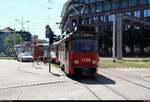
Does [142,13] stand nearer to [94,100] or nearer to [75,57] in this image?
[75,57]

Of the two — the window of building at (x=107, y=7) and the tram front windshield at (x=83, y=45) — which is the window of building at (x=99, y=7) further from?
the tram front windshield at (x=83, y=45)

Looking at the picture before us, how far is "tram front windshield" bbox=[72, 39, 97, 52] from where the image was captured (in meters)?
25.1

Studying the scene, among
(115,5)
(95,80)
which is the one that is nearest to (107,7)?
(115,5)

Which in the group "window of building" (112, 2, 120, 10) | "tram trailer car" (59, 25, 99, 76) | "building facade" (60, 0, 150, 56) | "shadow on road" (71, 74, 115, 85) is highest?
"window of building" (112, 2, 120, 10)

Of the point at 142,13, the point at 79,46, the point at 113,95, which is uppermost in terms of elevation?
the point at 142,13

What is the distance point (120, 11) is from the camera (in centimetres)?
10925

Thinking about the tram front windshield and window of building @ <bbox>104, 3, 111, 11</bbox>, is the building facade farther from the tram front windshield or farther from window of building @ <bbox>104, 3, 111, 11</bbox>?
the tram front windshield

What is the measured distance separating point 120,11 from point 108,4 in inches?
237

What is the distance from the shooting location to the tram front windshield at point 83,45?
2509 cm

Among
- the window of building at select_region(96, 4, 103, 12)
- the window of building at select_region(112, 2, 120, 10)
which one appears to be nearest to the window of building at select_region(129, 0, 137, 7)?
the window of building at select_region(112, 2, 120, 10)

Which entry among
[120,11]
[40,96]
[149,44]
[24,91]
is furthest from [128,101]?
[120,11]

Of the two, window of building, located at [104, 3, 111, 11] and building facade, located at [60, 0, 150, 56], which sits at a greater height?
window of building, located at [104, 3, 111, 11]

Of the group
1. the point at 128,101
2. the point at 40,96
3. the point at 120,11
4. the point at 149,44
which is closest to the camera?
the point at 128,101

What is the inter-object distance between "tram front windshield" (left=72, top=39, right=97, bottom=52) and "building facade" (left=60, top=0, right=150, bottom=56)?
197 feet
